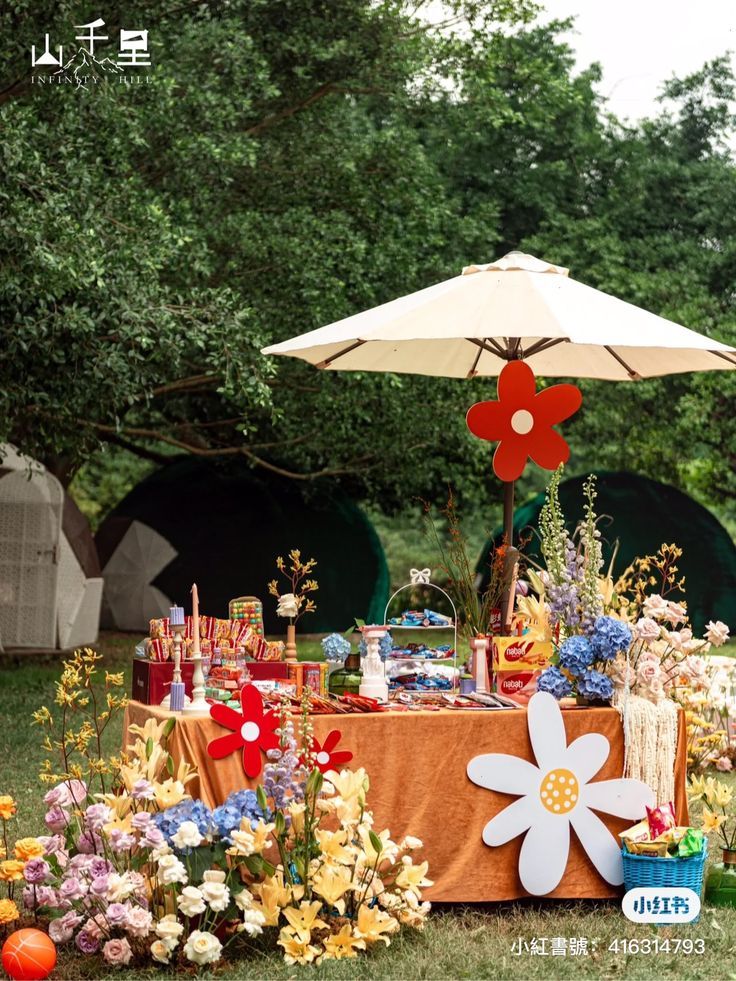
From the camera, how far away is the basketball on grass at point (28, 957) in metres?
3.67

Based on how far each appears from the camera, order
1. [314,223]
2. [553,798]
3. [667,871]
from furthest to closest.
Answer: [314,223] → [553,798] → [667,871]

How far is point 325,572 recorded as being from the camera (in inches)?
535

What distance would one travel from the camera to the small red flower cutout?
4102 mm

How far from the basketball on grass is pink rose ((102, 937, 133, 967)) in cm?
15

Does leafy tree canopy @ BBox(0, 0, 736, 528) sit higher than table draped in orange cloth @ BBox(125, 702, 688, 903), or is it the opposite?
leafy tree canopy @ BBox(0, 0, 736, 528)

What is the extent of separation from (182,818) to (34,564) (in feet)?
29.3

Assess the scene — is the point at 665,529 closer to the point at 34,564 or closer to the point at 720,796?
the point at 34,564

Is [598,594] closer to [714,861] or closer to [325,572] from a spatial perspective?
[714,861]

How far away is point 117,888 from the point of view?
12.2 feet

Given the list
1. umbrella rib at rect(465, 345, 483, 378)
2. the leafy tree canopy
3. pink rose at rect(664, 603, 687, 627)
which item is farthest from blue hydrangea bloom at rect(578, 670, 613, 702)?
the leafy tree canopy

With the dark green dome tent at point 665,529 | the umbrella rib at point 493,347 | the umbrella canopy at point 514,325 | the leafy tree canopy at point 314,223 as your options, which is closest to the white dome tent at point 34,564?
the leafy tree canopy at point 314,223

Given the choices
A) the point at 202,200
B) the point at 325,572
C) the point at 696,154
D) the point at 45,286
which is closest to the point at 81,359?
the point at 45,286

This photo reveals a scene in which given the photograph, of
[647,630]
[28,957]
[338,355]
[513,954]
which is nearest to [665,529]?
[338,355]

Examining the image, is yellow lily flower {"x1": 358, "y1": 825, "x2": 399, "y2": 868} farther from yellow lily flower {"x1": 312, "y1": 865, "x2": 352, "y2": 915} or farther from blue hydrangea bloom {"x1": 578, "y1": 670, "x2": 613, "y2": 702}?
blue hydrangea bloom {"x1": 578, "y1": 670, "x2": 613, "y2": 702}
